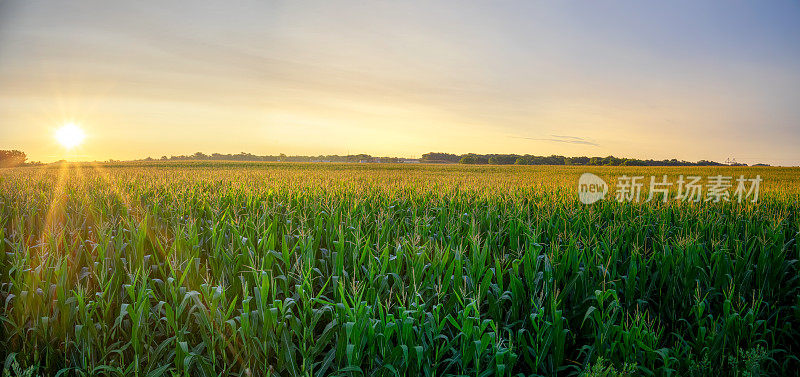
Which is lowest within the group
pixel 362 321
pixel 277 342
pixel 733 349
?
pixel 733 349

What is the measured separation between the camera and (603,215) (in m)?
8.27

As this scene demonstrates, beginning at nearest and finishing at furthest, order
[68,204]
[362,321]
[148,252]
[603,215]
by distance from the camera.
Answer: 1. [362,321]
2. [148,252]
3. [603,215]
4. [68,204]

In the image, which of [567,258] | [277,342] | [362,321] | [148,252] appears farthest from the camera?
[148,252]

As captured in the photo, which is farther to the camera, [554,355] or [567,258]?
[567,258]

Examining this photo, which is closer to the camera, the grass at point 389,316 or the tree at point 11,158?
the grass at point 389,316

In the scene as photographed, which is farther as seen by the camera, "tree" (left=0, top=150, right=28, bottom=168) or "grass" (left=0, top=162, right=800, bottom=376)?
"tree" (left=0, top=150, right=28, bottom=168)

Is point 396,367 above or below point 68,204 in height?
below

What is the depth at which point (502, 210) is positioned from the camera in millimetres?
8414

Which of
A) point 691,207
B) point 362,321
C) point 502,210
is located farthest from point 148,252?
point 691,207

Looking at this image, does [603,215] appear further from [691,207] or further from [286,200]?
[286,200]

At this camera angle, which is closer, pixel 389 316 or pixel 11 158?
pixel 389 316

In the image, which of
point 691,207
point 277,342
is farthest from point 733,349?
point 691,207

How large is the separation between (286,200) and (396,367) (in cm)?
605

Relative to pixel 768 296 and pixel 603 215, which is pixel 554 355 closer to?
pixel 768 296
